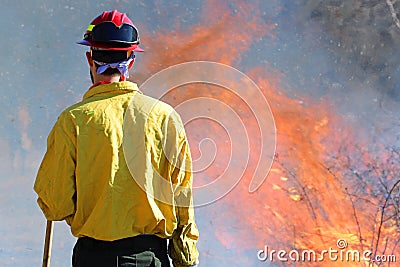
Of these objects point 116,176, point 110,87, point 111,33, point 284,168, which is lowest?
point 116,176

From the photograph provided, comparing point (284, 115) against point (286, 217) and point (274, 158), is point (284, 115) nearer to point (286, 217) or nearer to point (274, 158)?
point (274, 158)

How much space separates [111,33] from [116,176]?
415 millimetres

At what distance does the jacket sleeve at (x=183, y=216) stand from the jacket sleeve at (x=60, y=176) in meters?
0.28

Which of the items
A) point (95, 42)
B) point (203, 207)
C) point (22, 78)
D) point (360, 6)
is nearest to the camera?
point (95, 42)

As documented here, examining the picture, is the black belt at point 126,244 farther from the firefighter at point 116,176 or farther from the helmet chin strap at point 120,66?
the helmet chin strap at point 120,66

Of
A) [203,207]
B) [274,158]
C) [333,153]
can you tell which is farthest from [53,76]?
[333,153]

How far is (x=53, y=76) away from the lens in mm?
4320

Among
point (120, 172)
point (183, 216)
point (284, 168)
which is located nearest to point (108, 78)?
point (120, 172)

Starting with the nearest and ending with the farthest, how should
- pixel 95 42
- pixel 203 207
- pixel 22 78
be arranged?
pixel 95 42 < pixel 22 78 < pixel 203 207

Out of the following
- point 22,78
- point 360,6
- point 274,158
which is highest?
point 360,6

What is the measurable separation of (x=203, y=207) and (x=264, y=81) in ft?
3.27

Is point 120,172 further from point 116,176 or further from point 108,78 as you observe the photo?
point 108,78

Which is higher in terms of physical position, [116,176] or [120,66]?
[120,66]

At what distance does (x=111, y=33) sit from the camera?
1896 mm
